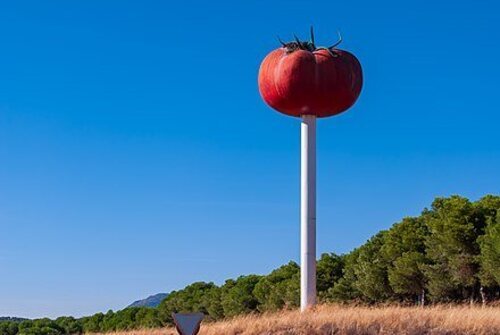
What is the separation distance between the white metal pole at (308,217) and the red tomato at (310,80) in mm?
997

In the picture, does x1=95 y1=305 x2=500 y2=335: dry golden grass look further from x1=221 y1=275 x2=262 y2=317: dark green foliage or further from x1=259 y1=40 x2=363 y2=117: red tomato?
x1=221 y1=275 x2=262 y2=317: dark green foliage

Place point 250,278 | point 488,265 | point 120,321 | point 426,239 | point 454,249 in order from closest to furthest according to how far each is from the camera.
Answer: point 488,265
point 454,249
point 426,239
point 250,278
point 120,321

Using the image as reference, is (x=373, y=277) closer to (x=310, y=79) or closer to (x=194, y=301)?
(x=310, y=79)

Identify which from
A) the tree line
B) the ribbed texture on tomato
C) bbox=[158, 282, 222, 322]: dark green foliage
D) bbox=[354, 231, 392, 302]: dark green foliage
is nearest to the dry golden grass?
the ribbed texture on tomato

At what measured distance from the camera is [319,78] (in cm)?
2602

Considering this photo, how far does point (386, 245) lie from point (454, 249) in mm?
10216

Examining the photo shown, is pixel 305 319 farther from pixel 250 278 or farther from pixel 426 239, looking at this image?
pixel 250 278

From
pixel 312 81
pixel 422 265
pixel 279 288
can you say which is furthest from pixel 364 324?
pixel 279 288

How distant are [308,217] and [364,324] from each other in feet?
21.3

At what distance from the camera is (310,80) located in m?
26.0

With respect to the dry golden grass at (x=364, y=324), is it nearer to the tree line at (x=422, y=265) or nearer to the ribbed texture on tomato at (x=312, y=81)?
the ribbed texture on tomato at (x=312, y=81)

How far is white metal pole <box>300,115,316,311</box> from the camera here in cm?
2641

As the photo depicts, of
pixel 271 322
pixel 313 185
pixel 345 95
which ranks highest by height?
pixel 345 95

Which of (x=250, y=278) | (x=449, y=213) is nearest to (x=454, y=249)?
(x=449, y=213)
